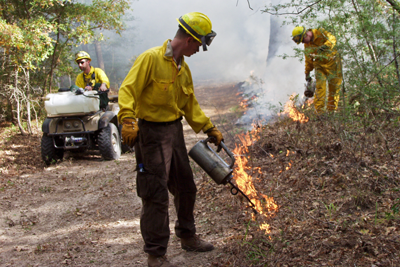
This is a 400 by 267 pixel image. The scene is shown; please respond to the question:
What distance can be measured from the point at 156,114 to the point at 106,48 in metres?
37.3

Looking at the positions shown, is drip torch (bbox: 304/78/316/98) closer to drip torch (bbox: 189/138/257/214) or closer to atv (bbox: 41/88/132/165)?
atv (bbox: 41/88/132/165)

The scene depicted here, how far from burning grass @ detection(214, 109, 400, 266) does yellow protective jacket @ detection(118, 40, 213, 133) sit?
145 cm

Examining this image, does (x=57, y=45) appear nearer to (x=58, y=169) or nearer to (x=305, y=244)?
(x=58, y=169)

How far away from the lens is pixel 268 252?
118 inches

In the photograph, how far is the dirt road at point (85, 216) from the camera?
356 cm

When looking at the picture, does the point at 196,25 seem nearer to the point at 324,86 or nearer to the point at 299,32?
the point at 299,32

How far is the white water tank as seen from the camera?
7133 mm

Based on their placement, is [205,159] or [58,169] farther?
[58,169]

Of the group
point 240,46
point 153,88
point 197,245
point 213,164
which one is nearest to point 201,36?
point 153,88

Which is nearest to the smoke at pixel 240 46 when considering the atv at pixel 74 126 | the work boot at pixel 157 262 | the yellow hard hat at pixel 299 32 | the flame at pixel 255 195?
the yellow hard hat at pixel 299 32

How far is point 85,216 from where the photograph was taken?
4.91 meters

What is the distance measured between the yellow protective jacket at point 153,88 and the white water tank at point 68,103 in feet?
15.3

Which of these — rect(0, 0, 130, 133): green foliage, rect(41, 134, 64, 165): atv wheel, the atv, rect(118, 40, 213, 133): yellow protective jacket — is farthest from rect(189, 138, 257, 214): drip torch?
rect(0, 0, 130, 133): green foliage

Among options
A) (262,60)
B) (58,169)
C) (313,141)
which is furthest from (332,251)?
(262,60)
